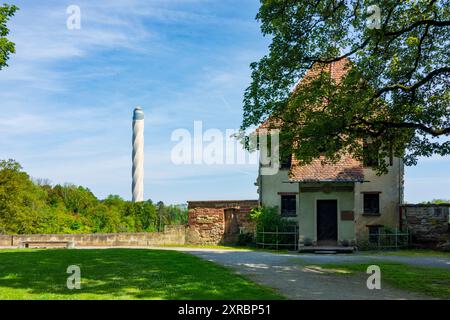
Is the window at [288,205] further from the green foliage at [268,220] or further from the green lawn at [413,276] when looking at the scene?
the green lawn at [413,276]

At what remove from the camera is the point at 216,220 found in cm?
3097

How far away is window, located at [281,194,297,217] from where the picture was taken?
2923cm

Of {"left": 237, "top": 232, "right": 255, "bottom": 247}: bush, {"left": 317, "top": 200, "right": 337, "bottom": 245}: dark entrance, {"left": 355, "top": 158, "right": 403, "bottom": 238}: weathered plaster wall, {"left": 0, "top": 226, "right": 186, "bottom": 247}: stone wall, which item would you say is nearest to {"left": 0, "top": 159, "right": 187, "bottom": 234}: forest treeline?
{"left": 0, "top": 226, "right": 186, "bottom": 247}: stone wall

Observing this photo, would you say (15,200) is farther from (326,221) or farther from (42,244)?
(326,221)

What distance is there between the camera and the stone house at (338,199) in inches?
1052

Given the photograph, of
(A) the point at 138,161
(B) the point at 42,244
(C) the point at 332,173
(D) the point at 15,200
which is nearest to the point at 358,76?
(C) the point at 332,173

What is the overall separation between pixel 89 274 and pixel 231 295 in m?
4.96

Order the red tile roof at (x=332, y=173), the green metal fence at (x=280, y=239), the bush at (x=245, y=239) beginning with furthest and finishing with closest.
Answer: the bush at (x=245, y=239)
the green metal fence at (x=280, y=239)
the red tile roof at (x=332, y=173)

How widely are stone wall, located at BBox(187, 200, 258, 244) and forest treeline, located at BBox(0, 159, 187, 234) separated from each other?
1044 centimetres

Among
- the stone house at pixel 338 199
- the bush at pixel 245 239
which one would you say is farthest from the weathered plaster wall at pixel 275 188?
the bush at pixel 245 239

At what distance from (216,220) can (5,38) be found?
55.6 ft

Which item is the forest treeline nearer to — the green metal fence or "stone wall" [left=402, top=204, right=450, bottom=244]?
the green metal fence

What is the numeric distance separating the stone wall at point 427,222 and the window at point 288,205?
20.2ft

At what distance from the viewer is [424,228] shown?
2666 cm
